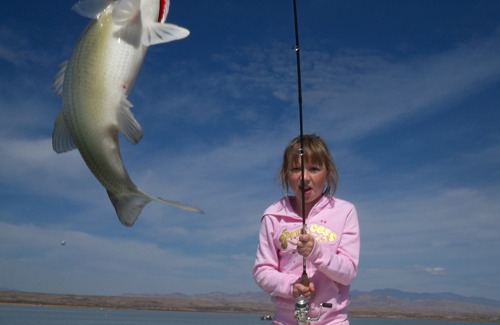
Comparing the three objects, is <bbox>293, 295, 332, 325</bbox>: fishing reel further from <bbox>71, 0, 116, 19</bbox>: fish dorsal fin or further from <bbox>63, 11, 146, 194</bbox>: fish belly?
<bbox>71, 0, 116, 19</bbox>: fish dorsal fin

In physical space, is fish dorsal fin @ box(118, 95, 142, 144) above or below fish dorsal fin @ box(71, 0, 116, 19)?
below

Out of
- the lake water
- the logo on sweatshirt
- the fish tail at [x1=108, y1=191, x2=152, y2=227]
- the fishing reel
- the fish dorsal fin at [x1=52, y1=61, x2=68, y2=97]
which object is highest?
the fish dorsal fin at [x1=52, y1=61, x2=68, y2=97]

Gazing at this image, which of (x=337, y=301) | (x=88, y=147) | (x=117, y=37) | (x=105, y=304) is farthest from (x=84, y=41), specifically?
(x=105, y=304)

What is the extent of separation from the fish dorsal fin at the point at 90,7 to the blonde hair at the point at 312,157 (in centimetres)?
283

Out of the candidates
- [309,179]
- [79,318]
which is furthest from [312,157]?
[79,318]

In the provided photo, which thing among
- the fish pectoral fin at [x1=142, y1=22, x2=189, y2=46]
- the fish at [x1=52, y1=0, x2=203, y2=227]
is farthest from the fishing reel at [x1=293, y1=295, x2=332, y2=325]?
the fish pectoral fin at [x1=142, y1=22, x2=189, y2=46]

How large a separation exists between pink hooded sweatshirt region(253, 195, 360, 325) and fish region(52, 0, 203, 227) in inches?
94.1

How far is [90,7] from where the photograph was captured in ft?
6.22

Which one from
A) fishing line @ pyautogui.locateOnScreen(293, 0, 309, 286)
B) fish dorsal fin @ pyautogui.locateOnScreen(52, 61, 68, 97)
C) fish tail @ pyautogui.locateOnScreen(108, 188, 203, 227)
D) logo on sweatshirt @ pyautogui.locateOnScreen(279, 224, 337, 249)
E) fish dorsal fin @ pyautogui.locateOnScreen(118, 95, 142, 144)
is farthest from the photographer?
logo on sweatshirt @ pyautogui.locateOnScreen(279, 224, 337, 249)

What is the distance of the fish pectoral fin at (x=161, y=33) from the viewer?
1910mm

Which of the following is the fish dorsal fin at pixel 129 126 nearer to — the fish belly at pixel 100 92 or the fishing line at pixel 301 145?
the fish belly at pixel 100 92

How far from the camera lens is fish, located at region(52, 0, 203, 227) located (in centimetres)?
→ 178

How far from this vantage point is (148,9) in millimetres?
1936

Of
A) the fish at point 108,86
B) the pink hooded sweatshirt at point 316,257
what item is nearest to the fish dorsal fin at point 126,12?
the fish at point 108,86
